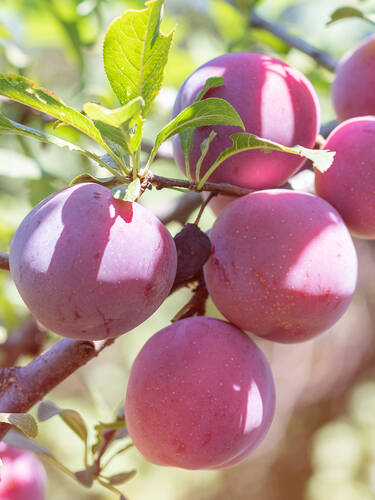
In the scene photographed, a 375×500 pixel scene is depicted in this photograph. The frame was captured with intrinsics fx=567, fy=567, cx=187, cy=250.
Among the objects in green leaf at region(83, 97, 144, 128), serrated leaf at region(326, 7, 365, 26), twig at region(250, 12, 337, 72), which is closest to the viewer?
green leaf at region(83, 97, 144, 128)

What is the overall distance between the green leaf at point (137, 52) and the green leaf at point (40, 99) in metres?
0.05

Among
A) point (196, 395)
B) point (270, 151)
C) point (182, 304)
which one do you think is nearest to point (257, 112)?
point (270, 151)

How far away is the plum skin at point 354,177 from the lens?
1.95 ft

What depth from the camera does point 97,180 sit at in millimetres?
500

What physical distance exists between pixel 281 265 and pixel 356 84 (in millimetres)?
353

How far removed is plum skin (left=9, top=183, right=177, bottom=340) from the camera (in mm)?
436

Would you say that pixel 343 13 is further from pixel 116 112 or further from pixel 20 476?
pixel 20 476

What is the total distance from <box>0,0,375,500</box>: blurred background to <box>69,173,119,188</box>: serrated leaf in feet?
1.24

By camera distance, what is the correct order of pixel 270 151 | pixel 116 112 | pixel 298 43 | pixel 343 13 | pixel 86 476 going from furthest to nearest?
1. pixel 298 43
2. pixel 343 13
3. pixel 86 476
4. pixel 270 151
5. pixel 116 112

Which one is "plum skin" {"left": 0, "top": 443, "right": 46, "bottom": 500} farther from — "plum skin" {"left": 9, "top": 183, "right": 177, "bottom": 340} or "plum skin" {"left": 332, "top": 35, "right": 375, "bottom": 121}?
"plum skin" {"left": 332, "top": 35, "right": 375, "bottom": 121}

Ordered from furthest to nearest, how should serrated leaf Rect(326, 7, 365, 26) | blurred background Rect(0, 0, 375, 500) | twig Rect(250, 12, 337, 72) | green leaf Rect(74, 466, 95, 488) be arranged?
blurred background Rect(0, 0, 375, 500), twig Rect(250, 12, 337, 72), serrated leaf Rect(326, 7, 365, 26), green leaf Rect(74, 466, 95, 488)

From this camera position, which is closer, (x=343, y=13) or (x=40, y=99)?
(x=40, y=99)

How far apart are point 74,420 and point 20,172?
460 mm

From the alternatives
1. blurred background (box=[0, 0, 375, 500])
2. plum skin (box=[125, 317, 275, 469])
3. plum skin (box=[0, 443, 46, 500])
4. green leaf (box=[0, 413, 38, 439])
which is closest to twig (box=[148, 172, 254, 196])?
plum skin (box=[125, 317, 275, 469])
